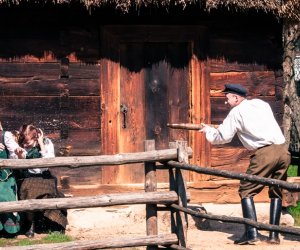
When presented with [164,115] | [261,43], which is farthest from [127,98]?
[261,43]

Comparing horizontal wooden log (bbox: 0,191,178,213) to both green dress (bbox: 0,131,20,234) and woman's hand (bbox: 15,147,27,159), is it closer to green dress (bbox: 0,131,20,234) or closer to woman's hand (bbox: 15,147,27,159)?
green dress (bbox: 0,131,20,234)

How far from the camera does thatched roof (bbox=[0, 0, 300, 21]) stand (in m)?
9.25

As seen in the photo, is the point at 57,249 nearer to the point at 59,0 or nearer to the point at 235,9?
the point at 59,0

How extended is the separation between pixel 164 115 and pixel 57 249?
3.37 m

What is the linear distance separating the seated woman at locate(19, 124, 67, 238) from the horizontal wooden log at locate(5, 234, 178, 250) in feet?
5.71

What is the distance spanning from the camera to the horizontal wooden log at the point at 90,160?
7.28 meters

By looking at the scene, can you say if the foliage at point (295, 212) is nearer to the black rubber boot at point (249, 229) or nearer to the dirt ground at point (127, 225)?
the dirt ground at point (127, 225)

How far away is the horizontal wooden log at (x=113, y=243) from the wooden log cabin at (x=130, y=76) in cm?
229

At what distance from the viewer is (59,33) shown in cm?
970

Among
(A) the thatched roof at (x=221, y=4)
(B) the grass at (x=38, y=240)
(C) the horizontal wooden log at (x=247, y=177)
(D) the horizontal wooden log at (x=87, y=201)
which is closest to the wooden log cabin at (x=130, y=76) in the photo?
(A) the thatched roof at (x=221, y=4)

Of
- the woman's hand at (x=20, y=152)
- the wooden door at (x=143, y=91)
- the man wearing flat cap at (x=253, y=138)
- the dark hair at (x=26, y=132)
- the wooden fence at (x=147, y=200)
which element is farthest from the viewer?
the wooden door at (x=143, y=91)

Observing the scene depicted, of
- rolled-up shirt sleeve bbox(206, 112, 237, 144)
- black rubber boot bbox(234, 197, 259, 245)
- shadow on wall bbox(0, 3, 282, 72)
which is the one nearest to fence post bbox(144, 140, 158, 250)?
rolled-up shirt sleeve bbox(206, 112, 237, 144)

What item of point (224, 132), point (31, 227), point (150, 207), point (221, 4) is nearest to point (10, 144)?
point (31, 227)

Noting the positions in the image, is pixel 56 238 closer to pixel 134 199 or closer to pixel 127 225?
pixel 127 225
